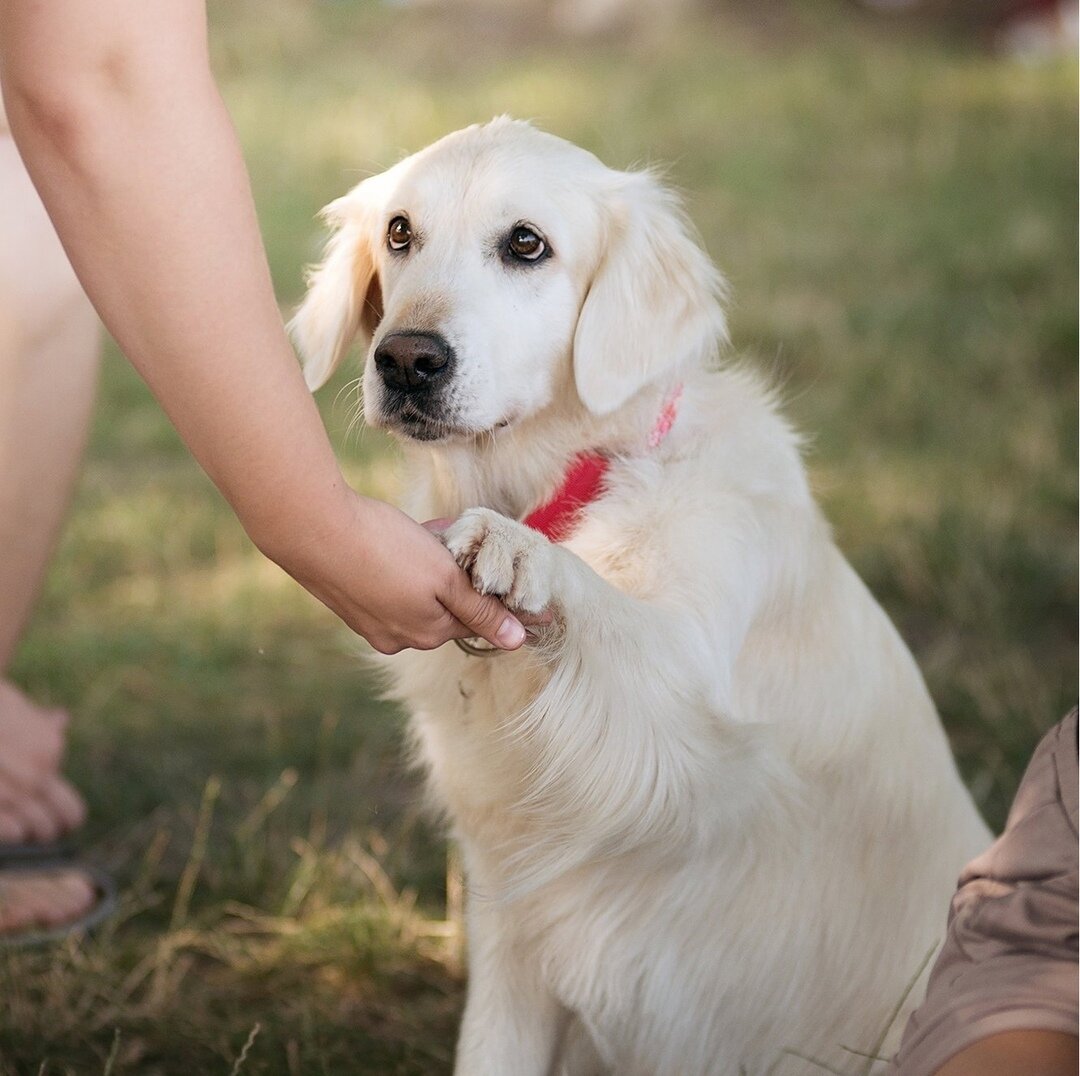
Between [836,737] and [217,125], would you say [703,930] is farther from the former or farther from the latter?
[217,125]

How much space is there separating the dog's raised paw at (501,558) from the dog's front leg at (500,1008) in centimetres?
64

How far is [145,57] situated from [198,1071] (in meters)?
1.49

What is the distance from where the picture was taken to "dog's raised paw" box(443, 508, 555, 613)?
1.62 m

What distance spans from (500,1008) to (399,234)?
114cm

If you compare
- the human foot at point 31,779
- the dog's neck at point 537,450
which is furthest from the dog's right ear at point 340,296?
the human foot at point 31,779

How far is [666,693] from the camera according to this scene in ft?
5.74

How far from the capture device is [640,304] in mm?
2098

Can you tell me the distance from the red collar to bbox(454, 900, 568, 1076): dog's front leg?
55cm

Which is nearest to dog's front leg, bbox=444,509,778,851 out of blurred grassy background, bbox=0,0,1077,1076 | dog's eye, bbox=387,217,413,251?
blurred grassy background, bbox=0,0,1077,1076

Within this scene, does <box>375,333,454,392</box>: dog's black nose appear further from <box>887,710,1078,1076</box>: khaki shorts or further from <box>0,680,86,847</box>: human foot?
<box>0,680,86,847</box>: human foot

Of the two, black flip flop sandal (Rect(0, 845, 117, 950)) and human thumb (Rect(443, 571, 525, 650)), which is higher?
human thumb (Rect(443, 571, 525, 650))

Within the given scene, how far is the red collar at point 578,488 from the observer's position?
6.73ft

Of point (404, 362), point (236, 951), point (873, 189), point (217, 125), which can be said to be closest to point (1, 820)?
point (236, 951)

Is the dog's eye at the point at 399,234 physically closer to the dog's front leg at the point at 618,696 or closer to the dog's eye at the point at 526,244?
the dog's eye at the point at 526,244
